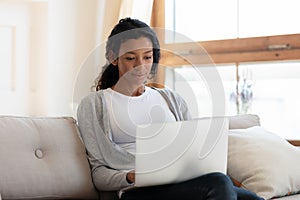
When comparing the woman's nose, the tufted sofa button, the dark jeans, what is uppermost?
the woman's nose

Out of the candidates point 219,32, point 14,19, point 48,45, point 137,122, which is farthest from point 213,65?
point 137,122

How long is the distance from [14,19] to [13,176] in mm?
2132

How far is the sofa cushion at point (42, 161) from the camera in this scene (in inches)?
76.8

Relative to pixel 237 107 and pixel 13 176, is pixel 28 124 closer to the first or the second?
pixel 13 176

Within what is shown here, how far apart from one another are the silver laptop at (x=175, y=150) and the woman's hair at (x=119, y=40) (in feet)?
2.04

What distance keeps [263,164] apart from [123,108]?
644 millimetres

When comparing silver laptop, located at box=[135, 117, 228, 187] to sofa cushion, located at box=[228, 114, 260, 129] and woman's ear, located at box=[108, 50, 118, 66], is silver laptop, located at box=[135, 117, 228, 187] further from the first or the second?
sofa cushion, located at box=[228, 114, 260, 129]

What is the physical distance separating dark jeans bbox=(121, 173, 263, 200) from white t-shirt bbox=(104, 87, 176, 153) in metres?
0.31

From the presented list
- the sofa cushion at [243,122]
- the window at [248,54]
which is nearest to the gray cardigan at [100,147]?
the sofa cushion at [243,122]

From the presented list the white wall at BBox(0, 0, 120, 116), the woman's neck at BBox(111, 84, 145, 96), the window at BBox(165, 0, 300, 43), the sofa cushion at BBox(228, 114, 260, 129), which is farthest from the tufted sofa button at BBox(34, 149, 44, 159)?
the window at BBox(165, 0, 300, 43)

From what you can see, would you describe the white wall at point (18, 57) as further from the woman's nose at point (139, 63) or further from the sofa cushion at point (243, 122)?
the woman's nose at point (139, 63)

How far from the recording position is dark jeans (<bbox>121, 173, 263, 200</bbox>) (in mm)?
1789

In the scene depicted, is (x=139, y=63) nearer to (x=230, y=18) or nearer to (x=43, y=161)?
(x=43, y=161)

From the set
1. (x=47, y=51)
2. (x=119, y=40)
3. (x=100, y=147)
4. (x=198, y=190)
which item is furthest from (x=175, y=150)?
(x=47, y=51)
